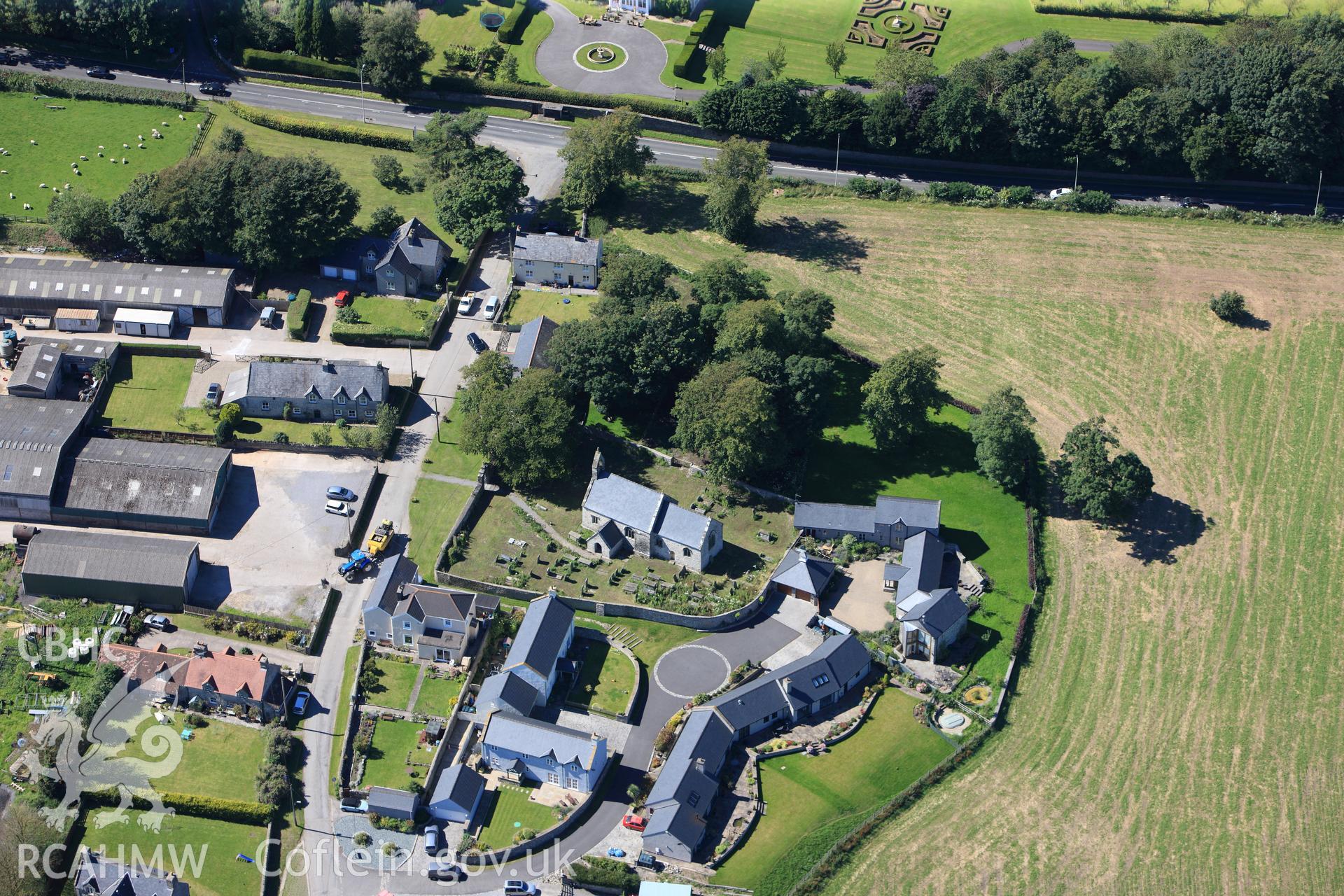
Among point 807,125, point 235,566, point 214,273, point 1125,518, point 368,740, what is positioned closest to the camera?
point 368,740

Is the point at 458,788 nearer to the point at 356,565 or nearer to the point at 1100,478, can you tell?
the point at 356,565

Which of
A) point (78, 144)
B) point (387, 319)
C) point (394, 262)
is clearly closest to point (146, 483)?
point (387, 319)

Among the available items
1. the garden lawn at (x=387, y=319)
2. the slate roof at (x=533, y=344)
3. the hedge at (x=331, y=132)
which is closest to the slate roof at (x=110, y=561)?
the garden lawn at (x=387, y=319)

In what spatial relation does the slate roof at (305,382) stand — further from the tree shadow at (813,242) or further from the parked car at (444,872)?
the tree shadow at (813,242)

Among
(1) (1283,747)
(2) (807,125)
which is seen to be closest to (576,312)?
(2) (807,125)

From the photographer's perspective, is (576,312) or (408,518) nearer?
(408,518)

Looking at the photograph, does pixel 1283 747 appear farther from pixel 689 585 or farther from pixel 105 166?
pixel 105 166
